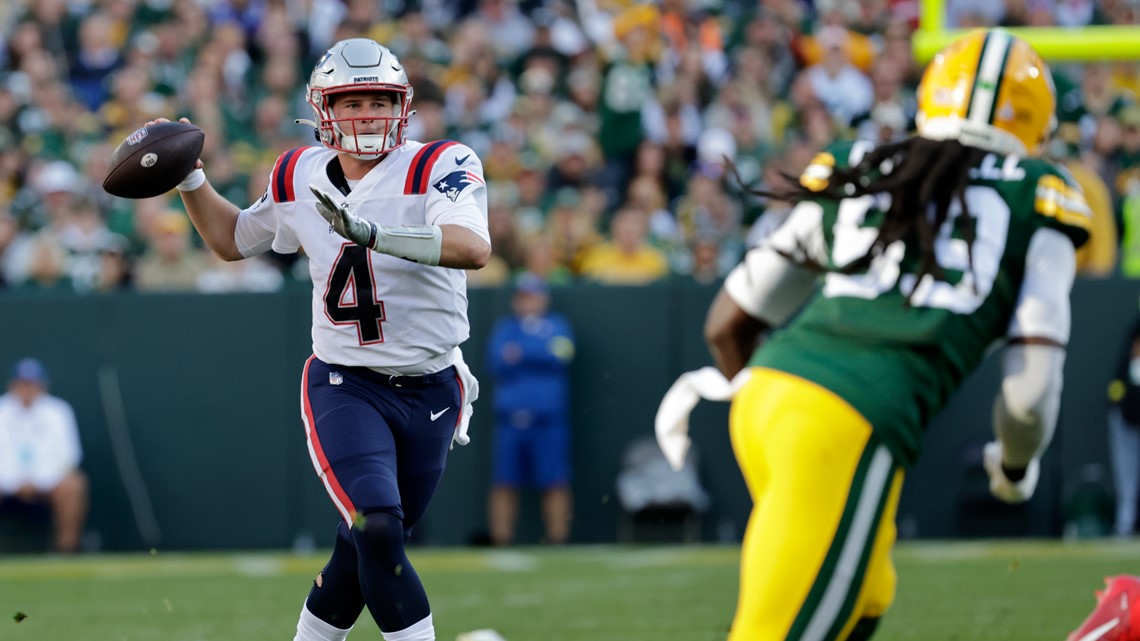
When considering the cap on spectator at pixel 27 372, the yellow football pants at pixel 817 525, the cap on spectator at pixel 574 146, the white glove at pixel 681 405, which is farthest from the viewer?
the cap on spectator at pixel 574 146

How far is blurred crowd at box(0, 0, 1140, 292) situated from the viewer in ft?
34.7

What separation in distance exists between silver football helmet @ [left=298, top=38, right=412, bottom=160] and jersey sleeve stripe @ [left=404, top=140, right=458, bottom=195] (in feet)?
0.29

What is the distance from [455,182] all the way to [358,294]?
392 millimetres

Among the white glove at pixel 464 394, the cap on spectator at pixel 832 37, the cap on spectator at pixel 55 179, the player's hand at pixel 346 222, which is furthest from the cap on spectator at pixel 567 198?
the player's hand at pixel 346 222

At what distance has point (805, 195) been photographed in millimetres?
3363

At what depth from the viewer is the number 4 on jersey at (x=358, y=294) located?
4.57 meters

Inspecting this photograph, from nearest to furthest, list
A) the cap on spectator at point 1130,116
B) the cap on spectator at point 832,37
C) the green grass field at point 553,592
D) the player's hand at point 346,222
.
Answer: the player's hand at point 346,222 < the green grass field at point 553,592 < the cap on spectator at point 1130,116 < the cap on spectator at point 832,37

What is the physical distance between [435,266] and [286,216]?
22.3 inches

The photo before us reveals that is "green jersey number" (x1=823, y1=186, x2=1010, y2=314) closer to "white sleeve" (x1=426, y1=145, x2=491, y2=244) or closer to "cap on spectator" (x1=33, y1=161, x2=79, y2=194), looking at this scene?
"white sleeve" (x1=426, y1=145, x2=491, y2=244)

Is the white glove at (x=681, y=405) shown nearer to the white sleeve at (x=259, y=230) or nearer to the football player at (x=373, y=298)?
the football player at (x=373, y=298)

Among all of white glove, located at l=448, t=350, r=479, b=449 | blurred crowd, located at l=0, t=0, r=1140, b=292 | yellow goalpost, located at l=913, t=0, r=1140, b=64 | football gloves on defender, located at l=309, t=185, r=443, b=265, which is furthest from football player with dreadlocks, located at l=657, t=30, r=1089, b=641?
blurred crowd, located at l=0, t=0, r=1140, b=292

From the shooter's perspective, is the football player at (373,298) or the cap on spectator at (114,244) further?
the cap on spectator at (114,244)

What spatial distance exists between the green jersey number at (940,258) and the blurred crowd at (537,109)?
6438mm

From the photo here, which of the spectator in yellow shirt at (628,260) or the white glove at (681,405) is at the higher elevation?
the white glove at (681,405)
